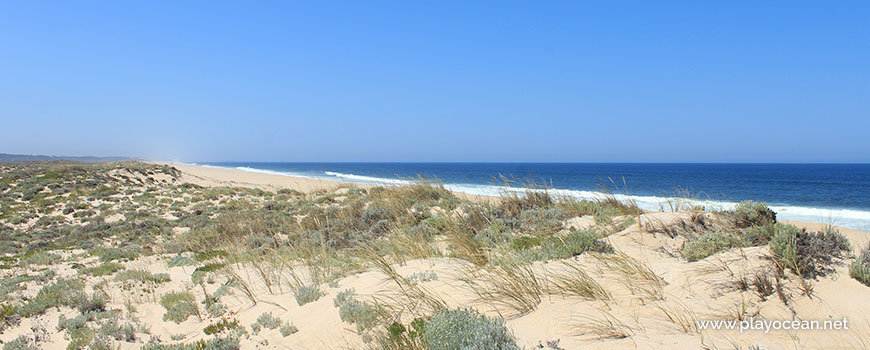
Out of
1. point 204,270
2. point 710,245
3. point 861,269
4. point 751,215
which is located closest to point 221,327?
point 204,270

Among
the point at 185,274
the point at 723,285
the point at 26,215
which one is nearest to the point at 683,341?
the point at 723,285

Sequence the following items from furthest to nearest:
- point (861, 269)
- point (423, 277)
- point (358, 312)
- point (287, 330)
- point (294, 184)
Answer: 1. point (294, 184)
2. point (423, 277)
3. point (287, 330)
4. point (358, 312)
5. point (861, 269)

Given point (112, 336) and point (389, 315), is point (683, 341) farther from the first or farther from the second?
point (112, 336)

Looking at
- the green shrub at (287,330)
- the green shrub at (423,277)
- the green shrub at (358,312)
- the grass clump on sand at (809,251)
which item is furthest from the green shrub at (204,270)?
the grass clump on sand at (809,251)

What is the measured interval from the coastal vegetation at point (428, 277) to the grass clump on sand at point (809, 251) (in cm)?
2

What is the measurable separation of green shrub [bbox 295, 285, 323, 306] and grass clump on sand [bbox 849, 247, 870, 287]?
560 cm

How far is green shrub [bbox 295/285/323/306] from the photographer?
17.5ft

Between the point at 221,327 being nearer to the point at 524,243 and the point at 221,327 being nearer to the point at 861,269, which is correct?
the point at 524,243

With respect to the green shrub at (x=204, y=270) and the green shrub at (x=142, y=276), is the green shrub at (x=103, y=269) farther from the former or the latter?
the green shrub at (x=204, y=270)

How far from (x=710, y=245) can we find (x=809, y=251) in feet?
3.16

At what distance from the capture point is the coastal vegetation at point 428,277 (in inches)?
144

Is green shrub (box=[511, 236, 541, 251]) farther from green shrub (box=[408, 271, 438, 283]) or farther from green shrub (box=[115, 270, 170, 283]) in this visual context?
green shrub (box=[115, 270, 170, 283])

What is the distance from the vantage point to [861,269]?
3568 mm

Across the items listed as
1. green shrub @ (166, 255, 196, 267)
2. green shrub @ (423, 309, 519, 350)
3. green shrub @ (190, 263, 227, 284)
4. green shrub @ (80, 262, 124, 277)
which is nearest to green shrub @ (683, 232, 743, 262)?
green shrub @ (423, 309, 519, 350)
